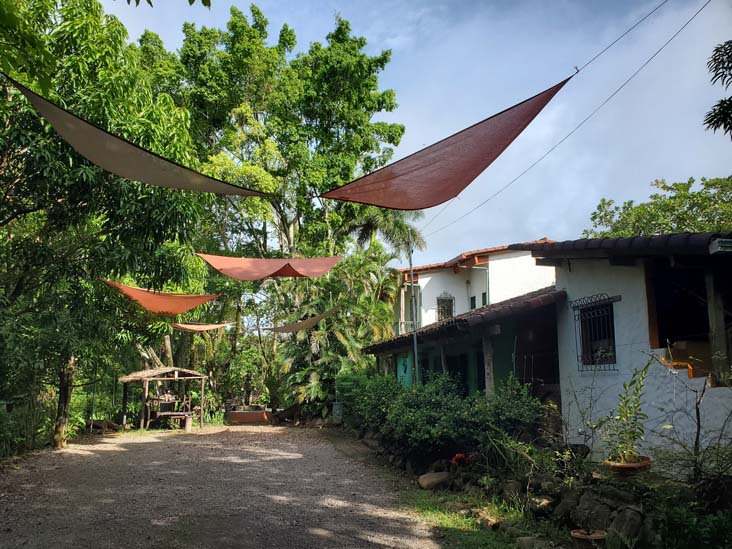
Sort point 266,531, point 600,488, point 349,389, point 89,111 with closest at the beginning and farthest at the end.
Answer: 1. point 600,488
2. point 266,531
3. point 89,111
4. point 349,389

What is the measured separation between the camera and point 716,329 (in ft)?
17.3

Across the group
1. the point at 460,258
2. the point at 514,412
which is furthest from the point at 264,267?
the point at 460,258

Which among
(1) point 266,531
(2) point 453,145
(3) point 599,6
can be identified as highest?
(3) point 599,6

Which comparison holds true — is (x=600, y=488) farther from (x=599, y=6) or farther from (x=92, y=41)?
(x=92, y=41)

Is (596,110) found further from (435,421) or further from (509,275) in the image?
(509,275)

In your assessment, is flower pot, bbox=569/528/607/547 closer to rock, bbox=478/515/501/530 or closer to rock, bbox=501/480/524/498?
rock, bbox=478/515/501/530

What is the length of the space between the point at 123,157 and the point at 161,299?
209 inches

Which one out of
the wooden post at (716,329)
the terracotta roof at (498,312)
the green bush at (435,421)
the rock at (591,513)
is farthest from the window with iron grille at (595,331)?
the rock at (591,513)

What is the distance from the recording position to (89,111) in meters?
6.54

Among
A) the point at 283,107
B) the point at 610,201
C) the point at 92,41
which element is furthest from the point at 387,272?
the point at 92,41

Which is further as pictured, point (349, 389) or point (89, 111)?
point (349, 389)

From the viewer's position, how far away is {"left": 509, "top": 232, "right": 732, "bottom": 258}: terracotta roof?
501 centimetres

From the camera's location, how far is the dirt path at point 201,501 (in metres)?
4.98

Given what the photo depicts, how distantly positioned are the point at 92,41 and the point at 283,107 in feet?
40.7
